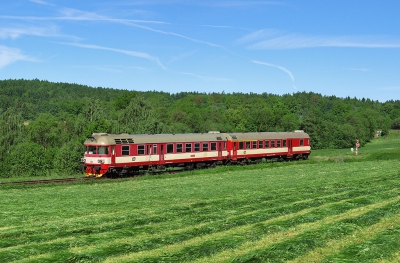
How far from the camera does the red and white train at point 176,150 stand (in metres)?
40.1

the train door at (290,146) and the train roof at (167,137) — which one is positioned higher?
the train roof at (167,137)

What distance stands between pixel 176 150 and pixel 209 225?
28.6m

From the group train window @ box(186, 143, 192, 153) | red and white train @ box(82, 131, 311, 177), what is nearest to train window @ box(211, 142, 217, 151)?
red and white train @ box(82, 131, 311, 177)

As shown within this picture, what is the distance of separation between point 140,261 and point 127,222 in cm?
597

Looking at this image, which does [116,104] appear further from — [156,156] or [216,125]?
[156,156]

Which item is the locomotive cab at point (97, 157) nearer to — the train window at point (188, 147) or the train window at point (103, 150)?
the train window at point (103, 150)

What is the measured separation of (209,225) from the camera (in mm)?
16141

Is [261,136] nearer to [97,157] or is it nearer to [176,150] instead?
[176,150]

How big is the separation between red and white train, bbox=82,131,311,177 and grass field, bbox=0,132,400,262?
444 inches

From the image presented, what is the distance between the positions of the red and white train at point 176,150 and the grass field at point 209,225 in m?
11.3

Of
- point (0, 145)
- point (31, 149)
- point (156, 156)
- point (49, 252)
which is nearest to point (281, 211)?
point (49, 252)

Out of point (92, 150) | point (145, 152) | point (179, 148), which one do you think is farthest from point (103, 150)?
point (179, 148)

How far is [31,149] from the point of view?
81188mm

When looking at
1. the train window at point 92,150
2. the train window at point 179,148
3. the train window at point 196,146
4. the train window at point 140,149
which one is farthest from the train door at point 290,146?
the train window at point 92,150
